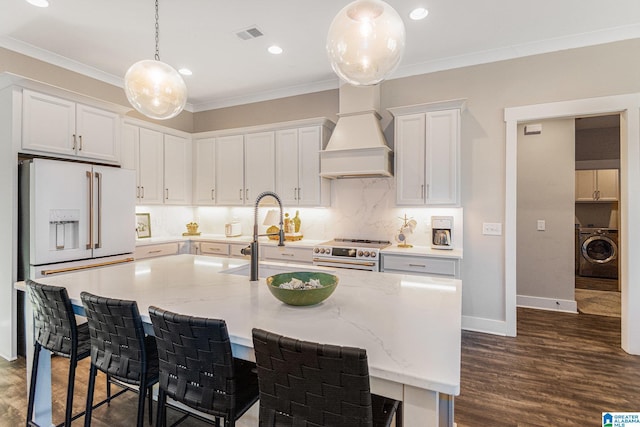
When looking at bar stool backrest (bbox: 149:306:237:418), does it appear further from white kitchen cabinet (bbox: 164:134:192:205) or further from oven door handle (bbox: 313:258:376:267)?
white kitchen cabinet (bbox: 164:134:192:205)

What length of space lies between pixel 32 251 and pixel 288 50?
3.12m

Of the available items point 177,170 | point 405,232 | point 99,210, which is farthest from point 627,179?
point 177,170

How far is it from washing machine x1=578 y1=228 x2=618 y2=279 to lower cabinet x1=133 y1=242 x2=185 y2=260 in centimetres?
721

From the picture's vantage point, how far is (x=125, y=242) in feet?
11.8

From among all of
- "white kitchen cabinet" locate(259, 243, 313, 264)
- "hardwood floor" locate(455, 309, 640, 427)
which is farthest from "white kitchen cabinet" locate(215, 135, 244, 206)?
"hardwood floor" locate(455, 309, 640, 427)

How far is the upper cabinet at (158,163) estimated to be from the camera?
4.15 meters

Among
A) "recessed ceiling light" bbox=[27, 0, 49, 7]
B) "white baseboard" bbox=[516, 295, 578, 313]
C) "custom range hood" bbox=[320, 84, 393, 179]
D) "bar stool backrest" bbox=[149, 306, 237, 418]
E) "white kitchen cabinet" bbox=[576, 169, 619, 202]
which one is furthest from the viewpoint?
"white kitchen cabinet" bbox=[576, 169, 619, 202]

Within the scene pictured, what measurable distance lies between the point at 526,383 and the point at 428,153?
2.29 m

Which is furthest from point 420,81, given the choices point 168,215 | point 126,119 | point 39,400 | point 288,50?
point 39,400

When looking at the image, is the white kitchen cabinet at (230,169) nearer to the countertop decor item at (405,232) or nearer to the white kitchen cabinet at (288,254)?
the white kitchen cabinet at (288,254)

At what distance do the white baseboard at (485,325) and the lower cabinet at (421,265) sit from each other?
2.55 feet

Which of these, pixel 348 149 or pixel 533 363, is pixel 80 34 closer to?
pixel 348 149

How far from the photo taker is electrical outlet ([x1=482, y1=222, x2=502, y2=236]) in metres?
3.52

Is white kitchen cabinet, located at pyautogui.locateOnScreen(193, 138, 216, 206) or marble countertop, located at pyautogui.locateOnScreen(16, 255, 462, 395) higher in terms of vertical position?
white kitchen cabinet, located at pyautogui.locateOnScreen(193, 138, 216, 206)
